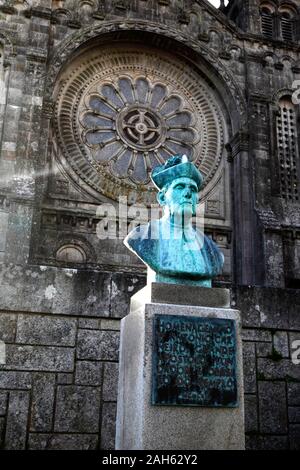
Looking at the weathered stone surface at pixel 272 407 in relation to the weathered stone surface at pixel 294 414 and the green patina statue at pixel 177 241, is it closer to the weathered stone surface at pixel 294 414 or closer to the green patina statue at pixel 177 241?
the weathered stone surface at pixel 294 414

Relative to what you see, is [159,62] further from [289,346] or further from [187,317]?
[187,317]

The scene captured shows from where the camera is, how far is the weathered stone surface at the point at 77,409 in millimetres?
7102

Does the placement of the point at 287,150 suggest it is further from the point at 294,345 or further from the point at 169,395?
the point at 169,395

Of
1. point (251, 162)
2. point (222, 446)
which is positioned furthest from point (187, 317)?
point (251, 162)

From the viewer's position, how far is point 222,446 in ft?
17.3

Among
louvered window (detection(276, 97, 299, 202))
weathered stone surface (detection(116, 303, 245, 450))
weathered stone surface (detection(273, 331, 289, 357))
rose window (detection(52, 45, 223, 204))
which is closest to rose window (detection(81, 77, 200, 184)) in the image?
rose window (detection(52, 45, 223, 204))

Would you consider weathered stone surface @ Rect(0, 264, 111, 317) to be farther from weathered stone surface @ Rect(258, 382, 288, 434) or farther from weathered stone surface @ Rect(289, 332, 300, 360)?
weathered stone surface @ Rect(289, 332, 300, 360)

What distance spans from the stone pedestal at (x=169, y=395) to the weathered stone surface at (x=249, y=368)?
236 centimetres

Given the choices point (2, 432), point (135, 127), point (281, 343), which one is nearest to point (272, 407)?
point (281, 343)

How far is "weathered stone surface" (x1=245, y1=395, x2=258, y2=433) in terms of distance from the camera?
7641 millimetres

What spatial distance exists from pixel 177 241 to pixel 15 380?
9.74 ft

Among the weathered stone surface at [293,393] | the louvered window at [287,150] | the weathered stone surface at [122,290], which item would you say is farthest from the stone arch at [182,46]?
the weathered stone surface at [293,393]

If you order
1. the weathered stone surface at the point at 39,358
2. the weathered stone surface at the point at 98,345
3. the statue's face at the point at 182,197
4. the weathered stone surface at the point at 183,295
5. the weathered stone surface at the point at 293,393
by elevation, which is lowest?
the weathered stone surface at the point at 293,393

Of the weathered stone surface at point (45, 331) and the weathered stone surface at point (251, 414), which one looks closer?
the weathered stone surface at point (45, 331)
